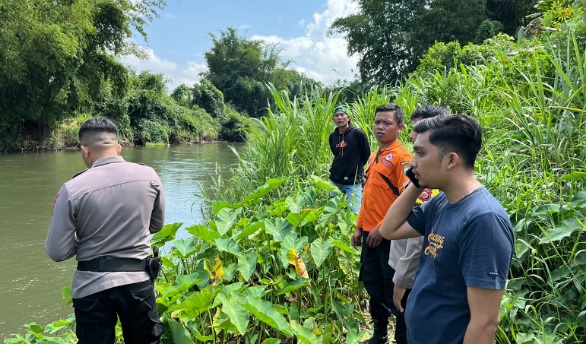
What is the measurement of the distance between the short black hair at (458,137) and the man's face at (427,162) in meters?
0.02

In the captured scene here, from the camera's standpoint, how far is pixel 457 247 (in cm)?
148

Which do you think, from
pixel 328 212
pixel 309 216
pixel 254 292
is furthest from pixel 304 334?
pixel 328 212

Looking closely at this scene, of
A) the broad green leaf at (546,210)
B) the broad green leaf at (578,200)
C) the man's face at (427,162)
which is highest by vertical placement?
the man's face at (427,162)

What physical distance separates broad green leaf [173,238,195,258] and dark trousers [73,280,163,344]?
0.58 meters

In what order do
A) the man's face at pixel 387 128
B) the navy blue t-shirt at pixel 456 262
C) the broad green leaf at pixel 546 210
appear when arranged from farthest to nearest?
1. the man's face at pixel 387 128
2. the broad green leaf at pixel 546 210
3. the navy blue t-shirt at pixel 456 262

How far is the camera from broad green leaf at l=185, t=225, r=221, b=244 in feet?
10.2

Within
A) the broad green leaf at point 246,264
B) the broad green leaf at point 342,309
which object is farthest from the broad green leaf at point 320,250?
the broad green leaf at point 246,264

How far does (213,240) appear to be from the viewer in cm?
319

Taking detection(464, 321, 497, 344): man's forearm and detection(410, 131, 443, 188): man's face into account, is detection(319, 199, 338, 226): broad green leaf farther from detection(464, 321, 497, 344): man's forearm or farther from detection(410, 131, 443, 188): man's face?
detection(464, 321, 497, 344): man's forearm

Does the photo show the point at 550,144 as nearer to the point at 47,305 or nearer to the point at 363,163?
the point at 363,163

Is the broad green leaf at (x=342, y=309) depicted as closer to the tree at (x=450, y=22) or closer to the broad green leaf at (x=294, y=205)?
the broad green leaf at (x=294, y=205)

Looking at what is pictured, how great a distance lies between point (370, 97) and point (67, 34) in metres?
18.5

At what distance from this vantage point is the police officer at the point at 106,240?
95.7 inches

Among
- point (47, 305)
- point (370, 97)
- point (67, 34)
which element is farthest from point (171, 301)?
point (67, 34)
